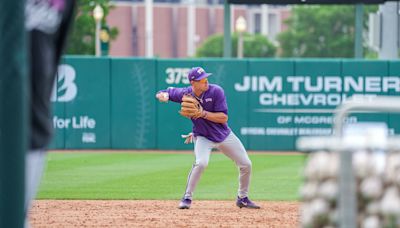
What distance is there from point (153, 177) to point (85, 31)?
26.9 m

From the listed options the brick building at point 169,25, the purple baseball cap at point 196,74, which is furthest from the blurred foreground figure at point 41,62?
the brick building at point 169,25

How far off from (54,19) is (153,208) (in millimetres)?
8763

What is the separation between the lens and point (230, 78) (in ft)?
85.6

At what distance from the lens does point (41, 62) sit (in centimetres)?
472

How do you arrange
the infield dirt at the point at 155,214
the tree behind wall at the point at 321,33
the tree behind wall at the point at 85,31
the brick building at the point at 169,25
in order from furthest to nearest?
the brick building at the point at 169,25 < the tree behind wall at the point at 321,33 < the tree behind wall at the point at 85,31 < the infield dirt at the point at 155,214

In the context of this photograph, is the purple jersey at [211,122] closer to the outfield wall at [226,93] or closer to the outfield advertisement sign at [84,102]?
the outfield wall at [226,93]

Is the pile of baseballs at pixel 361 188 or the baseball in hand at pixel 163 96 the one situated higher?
the baseball in hand at pixel 163 96

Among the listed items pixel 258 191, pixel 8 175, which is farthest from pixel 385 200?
pixel 258 191

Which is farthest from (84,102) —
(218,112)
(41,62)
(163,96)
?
(41,62)

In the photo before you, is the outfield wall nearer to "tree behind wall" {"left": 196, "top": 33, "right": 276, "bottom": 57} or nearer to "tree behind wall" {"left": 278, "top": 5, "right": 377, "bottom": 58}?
"tree behind wall" {"left": 278, "top": 5, "right": 377, "bottom": 58}

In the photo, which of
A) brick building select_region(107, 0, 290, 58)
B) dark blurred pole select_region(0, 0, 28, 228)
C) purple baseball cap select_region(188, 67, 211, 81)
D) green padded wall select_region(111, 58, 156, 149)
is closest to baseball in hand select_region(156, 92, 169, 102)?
purple baseball cap select_region(188, 67, 211, 81)

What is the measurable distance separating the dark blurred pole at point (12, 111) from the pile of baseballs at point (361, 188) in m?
1.15

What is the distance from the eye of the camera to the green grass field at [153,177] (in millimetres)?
15625

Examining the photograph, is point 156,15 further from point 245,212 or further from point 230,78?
point 245,212
